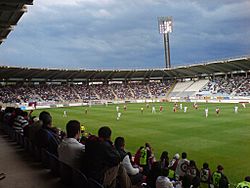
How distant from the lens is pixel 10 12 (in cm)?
1459

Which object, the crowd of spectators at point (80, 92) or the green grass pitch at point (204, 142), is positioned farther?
the crowd of spectators at point (80, 92)

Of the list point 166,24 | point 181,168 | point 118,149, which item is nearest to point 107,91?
point 166,24

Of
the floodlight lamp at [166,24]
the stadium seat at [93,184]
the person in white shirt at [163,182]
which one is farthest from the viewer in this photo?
the floodlight lamp at [166,24]

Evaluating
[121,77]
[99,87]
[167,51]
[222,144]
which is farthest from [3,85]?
[222,144]

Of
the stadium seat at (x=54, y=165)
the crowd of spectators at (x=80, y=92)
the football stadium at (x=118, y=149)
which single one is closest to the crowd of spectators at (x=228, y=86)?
the football stadium at (x=118, y=149)

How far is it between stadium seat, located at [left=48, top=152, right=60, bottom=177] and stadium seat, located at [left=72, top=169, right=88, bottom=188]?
3.89ft

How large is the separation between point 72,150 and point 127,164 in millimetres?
1567

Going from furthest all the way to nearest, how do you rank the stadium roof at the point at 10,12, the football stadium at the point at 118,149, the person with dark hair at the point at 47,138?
the stadium roof at the point at 10,12 < the person with dark hair at the point at 47,138 < the football stadium at the point at 118,149

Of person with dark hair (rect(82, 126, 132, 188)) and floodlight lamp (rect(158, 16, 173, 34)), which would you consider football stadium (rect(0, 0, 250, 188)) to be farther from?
floodlight lamp (rect(158, 16, 173, 34))

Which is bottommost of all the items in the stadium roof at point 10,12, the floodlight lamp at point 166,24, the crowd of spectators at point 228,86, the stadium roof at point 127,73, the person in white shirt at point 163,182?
the person in white shirt at point 163,182

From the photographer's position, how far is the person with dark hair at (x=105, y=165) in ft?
16.4

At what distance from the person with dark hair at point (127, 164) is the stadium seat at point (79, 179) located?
1384 millimetres

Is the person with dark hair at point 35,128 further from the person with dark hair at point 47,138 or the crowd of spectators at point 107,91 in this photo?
the crowd of spectators at point 107,91

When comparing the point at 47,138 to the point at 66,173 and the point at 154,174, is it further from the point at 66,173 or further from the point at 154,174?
the point at 154,174
